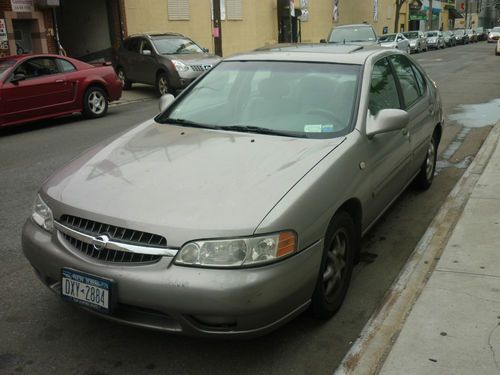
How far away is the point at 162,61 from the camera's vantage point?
48.3 ft

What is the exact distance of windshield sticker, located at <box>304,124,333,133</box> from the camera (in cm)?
377

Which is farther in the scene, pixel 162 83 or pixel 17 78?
pixel 162 83

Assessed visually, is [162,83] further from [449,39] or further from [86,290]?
[449,39]

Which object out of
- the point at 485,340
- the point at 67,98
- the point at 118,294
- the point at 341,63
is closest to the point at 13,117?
the point at 67,98

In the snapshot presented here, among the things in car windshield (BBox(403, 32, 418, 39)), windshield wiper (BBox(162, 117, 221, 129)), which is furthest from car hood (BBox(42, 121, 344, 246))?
car windshield (BBox(403, 32, 418, 39))

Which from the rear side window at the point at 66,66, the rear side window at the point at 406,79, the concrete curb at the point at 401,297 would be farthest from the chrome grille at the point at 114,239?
the rear side window at the point at 66,66

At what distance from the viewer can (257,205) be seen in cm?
285

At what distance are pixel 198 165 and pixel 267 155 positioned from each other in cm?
42

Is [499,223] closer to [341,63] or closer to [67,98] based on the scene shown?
[341,63]

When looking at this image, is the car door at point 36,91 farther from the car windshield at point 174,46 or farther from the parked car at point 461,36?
the parked car at point 461,36

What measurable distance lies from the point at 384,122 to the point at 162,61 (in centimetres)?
1168

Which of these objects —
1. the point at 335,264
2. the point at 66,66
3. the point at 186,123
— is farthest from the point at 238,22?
the point at 335,264

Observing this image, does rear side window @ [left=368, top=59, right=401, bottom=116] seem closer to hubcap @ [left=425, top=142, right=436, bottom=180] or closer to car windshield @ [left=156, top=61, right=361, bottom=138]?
car windshield @ [left=156, top=61, right=361, bottom=138]

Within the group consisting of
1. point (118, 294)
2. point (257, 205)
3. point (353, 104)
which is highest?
point (353, 104)
